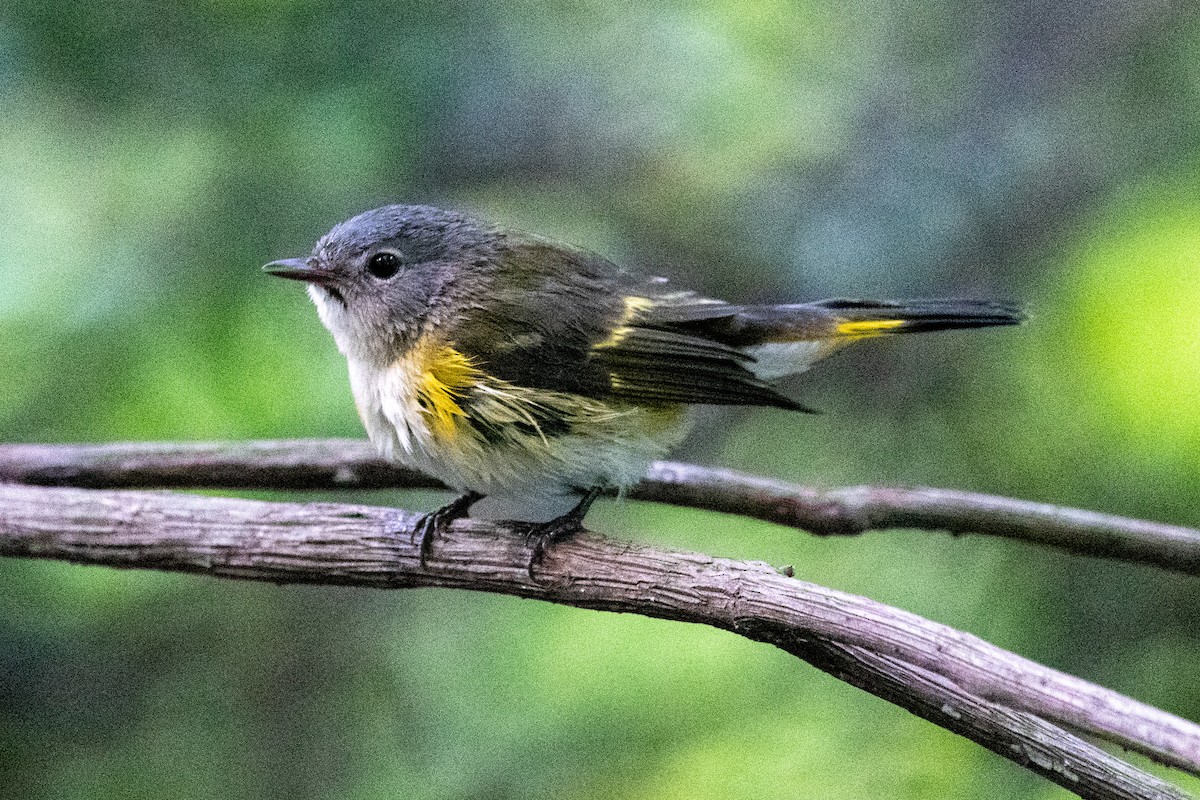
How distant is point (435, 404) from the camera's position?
72.5 inches

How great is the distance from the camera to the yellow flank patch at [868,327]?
1.89 metres

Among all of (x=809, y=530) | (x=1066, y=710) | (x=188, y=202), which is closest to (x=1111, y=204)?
(x=809, y=530)

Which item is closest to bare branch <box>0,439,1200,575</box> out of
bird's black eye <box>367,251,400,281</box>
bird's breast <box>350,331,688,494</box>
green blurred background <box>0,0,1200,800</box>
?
green blurred background <box>0,0,1200,800</box>

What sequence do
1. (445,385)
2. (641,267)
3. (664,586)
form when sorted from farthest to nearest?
1. (641,267)
2. (445,385)
3. (664,586)

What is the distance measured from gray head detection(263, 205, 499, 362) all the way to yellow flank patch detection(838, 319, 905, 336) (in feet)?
2.23

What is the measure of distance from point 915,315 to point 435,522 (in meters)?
0.88

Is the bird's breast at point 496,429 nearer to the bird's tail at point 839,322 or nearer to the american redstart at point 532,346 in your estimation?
the american redstart at point 532,346

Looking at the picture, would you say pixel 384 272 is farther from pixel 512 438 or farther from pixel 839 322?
pixel 839 322

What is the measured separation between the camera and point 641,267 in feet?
8.85

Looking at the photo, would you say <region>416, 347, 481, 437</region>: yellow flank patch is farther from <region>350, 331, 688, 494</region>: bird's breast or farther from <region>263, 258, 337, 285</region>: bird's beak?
<region>263, 258, 337, 285</region>: bird's beak

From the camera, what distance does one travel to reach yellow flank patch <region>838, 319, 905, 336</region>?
6.20 feet

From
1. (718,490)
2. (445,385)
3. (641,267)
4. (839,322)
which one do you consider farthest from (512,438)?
(641,267)

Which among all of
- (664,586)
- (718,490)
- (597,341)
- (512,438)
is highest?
(597,341)

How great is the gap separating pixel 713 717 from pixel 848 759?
0.28 metres
